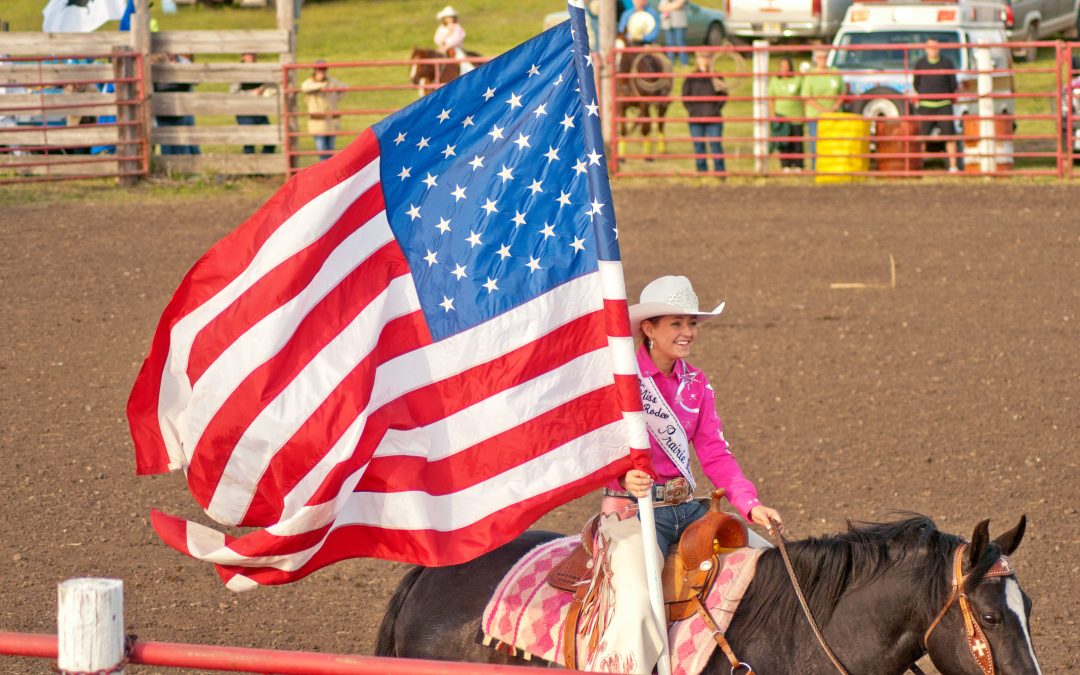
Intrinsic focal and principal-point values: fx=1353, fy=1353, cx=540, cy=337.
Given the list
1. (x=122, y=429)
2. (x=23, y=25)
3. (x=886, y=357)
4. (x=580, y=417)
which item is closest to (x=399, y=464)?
(x=580, y=417)

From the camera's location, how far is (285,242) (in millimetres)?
4441

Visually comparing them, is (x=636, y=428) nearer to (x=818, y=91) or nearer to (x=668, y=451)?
(x=668, y=451)

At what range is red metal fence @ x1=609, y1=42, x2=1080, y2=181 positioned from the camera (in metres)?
17.0

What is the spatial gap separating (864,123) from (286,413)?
14602 millimetres

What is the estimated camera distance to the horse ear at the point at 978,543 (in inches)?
155

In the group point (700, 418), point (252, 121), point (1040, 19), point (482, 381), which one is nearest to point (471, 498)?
point (482, 381)

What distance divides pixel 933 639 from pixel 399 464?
1773 mm

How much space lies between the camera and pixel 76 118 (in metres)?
18.4

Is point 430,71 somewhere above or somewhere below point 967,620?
above

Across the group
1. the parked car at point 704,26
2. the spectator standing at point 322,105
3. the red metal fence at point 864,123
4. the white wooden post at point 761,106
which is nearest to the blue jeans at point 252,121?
the spectator standing at point 322,105

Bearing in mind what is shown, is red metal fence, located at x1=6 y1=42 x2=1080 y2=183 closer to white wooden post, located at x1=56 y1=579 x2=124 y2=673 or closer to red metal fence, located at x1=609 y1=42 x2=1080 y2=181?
red metal fence, located at x1=609 y1=42 x2=1080 y2=181

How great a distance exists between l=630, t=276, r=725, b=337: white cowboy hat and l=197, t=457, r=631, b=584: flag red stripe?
21.2 inches

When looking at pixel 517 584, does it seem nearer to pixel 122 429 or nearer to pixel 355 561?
pixel 355 561

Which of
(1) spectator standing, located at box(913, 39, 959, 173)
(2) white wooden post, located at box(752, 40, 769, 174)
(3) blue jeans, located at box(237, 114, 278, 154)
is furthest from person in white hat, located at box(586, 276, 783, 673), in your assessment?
(3) blue jeans, located at box(237, 114, 278, 154)
